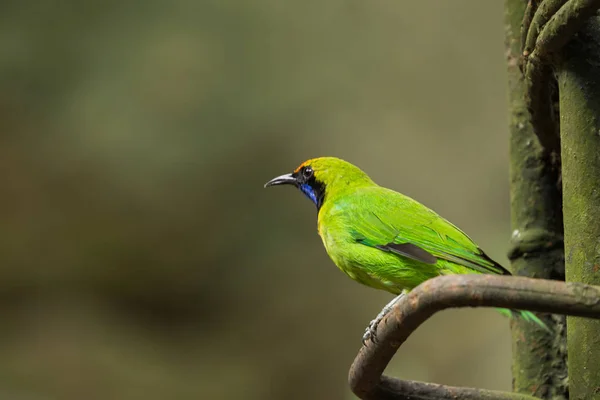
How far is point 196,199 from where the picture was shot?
6.75m

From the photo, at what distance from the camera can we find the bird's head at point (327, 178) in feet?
12.3

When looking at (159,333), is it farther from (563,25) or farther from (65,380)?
(563,25)

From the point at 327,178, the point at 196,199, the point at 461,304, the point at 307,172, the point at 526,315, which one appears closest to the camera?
the point at 461,304

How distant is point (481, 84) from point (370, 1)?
137 centimetres

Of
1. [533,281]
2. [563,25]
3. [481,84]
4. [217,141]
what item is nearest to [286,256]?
[217,141]

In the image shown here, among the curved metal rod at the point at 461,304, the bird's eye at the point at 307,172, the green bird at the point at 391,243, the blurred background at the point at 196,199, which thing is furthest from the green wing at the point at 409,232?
the blurred background at the point at 196,199

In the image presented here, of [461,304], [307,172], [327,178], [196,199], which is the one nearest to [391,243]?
[327,178]

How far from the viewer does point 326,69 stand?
24.0ft

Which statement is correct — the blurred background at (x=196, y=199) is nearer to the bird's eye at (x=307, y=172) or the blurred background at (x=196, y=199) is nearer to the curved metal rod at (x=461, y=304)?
the bird's eye at (x=307, y=172)

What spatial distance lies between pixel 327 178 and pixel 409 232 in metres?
0.86

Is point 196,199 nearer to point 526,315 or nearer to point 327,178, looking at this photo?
point 327,178

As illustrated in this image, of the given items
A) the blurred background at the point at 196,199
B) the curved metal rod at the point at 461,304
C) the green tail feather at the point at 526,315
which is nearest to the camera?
the curved metal rod at the point at 461,304

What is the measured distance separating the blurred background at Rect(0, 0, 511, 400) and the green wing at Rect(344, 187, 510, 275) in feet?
10.3

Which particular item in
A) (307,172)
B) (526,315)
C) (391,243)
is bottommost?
(526,315)
